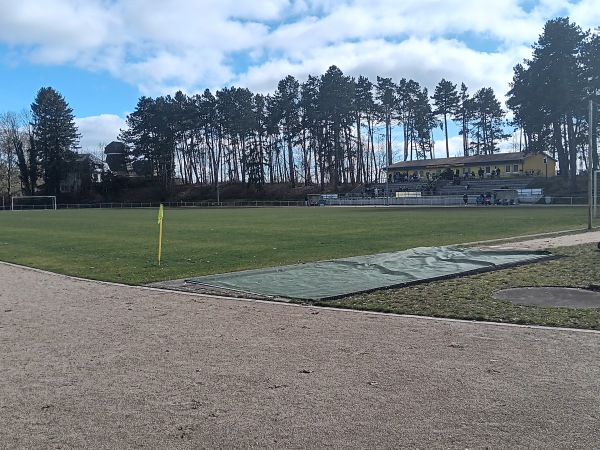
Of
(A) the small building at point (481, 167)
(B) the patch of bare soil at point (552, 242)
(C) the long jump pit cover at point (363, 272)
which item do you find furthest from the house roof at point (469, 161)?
(C) the long jump pit cover at point (363, 272)

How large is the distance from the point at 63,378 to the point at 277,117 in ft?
323

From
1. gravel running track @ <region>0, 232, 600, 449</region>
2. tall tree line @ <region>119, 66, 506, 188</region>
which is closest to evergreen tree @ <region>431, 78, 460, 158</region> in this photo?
tall tree line @ <region>119, 66, 506, 188</region>

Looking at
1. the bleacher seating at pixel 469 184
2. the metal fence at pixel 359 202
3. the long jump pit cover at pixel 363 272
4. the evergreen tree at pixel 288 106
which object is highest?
the evergreen tree at pixel 288 106

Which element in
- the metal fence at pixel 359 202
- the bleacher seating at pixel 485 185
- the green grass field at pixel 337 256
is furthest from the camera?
the bleacher seating at pixel 485 185

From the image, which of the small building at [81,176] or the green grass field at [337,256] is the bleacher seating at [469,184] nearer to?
the green grass field at [337,256]

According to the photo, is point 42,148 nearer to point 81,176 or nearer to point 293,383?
point 81,176

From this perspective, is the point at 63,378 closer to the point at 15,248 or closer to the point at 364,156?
the point at 15,248

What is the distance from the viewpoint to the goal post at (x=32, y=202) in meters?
99.8

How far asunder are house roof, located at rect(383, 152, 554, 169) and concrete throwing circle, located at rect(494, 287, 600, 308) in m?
78.5

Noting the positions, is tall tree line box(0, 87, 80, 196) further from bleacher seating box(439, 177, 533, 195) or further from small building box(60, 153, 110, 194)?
bleacher seating box(439, 177, 533, 195)

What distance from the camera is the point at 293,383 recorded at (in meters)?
5.24

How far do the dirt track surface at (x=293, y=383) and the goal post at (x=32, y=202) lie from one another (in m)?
101

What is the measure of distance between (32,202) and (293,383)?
372 feet

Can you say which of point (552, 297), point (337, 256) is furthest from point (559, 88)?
point (552, 297)
